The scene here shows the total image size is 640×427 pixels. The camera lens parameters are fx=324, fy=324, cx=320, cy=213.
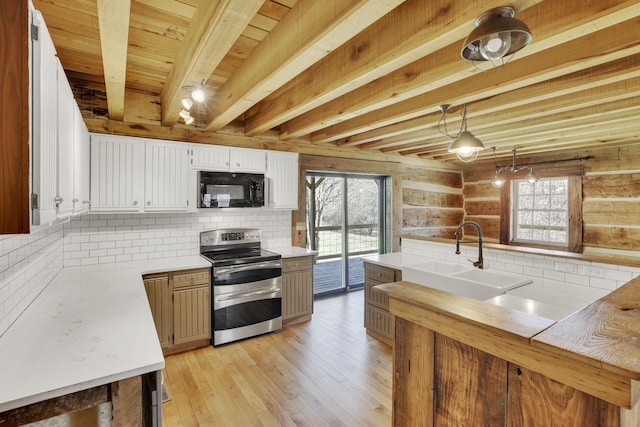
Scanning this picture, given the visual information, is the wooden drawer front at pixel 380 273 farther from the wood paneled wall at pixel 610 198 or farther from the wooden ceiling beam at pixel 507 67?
the wood paneled wall at pixel 610 198

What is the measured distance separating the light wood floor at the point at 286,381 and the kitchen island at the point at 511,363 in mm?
1256

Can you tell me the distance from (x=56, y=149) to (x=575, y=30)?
2.51 metres

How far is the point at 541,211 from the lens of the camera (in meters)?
5.64

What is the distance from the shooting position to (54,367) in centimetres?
133

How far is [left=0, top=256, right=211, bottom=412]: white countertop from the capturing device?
4.02 feet

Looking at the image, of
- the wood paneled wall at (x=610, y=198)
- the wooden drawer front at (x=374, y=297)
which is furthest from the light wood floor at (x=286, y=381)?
the wood paneled wall at (x=610, y=198)

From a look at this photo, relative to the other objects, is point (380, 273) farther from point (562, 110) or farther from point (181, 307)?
point (562, 110)

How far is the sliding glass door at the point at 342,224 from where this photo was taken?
5117 millimetres

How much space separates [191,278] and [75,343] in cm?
173

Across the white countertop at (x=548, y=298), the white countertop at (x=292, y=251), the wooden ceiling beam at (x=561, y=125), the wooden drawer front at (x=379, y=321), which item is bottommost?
the wooden drawer front at (x=379, y=321)

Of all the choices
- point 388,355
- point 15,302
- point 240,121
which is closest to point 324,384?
point 388,355

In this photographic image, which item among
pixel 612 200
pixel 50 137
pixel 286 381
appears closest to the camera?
pixel 50 137

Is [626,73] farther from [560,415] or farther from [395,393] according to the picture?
[395,393]

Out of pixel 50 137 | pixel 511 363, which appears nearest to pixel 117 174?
pixel 50 137
